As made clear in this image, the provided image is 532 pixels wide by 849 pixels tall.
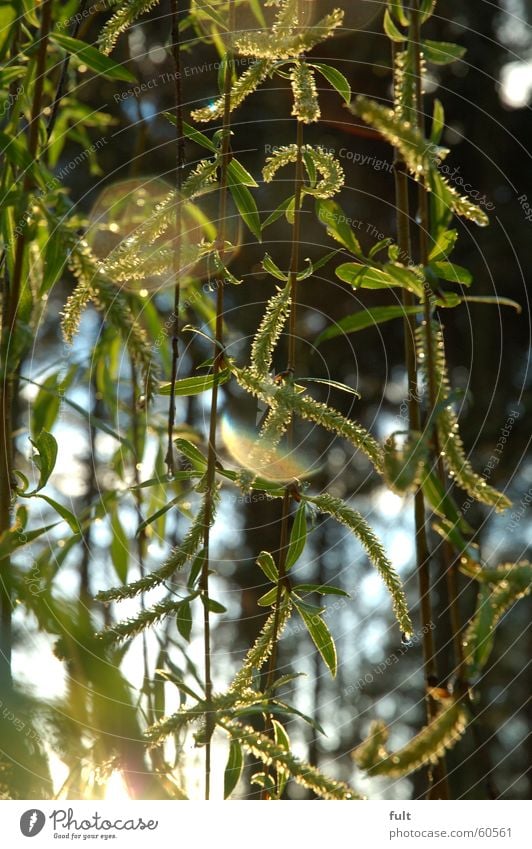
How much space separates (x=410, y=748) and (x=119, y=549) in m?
0.52

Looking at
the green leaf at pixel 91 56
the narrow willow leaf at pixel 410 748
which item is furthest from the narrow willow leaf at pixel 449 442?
the green leaf at pixel 91 56

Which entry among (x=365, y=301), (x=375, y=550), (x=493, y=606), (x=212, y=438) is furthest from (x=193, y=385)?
(x=365, y=301)

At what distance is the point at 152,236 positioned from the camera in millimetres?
512

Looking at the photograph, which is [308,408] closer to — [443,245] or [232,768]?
[443,245]

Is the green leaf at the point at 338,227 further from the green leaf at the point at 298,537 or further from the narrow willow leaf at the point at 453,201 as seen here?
the green leaf at the point at 298,537

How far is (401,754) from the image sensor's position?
330mm

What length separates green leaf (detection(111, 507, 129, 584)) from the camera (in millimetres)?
779

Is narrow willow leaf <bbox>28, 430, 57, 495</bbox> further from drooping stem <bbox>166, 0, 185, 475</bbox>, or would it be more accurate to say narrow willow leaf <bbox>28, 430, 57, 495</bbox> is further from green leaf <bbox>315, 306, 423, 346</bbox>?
green leaf <bbox>315, 306, 423, 346</bbox>

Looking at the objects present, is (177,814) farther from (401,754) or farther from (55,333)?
(55,333)

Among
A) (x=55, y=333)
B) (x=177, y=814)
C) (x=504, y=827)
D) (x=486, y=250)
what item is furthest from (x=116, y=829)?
(x=55, y=333)

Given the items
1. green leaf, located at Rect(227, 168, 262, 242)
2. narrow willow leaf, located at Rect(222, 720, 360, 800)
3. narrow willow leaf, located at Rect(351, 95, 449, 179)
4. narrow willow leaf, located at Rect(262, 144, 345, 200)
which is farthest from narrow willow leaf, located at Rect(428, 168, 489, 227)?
narrow willow leaf, located at Rect(222, 720, 360, 800)

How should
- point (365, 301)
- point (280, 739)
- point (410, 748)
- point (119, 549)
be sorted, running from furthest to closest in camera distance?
point (365, 301) < point (119, 549) < point (280, 739) < point (410, 748)

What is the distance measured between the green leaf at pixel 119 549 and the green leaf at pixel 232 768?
261 millimetres

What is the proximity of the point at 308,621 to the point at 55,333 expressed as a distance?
1836mm
